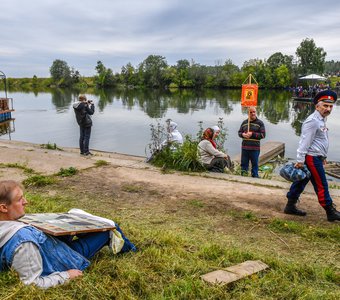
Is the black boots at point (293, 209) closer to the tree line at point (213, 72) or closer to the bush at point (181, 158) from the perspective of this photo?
the bush at point (181, 158)

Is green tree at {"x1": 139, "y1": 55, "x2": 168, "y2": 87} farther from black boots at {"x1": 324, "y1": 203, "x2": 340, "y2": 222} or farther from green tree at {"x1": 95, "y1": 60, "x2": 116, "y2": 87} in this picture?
black boots at {"x1": 324, "y1": 203, "x2": 340, "y2": 222}

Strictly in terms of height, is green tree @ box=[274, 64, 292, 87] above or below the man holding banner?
above

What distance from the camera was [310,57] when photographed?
8425cm

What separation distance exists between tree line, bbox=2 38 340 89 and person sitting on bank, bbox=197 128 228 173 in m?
74.4

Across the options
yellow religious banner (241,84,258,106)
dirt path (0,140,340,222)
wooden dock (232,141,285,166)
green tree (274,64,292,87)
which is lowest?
wooden dock (232,141,285,166)

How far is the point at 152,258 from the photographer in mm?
3477

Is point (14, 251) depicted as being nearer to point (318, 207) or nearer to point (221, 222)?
point (221, 222)

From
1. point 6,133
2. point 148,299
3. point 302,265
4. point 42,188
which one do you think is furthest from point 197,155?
point 6,133

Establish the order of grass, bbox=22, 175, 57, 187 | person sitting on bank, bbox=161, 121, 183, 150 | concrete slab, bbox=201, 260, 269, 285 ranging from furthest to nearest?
person sitting on bank, bbox=161, 121, 183, 150 → grass, bbox=22, 175, 57, 187 → concrete slab, bbox=201, 260, 269, 285

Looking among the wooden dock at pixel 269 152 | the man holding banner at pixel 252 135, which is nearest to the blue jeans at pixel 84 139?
the man holding banner at pixel 252 135

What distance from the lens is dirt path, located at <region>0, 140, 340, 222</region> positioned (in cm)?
559

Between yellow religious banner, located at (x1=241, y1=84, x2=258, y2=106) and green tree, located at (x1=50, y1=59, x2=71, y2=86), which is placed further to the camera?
green tree, located at (x1=50, y1=59, x2=71, y2=86)

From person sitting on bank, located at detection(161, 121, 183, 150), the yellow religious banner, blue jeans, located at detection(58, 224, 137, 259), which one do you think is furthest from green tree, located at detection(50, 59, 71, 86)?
blue jeans, located at detection(58, 224, 137, 259)

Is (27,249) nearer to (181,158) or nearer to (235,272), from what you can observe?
(235,272)
